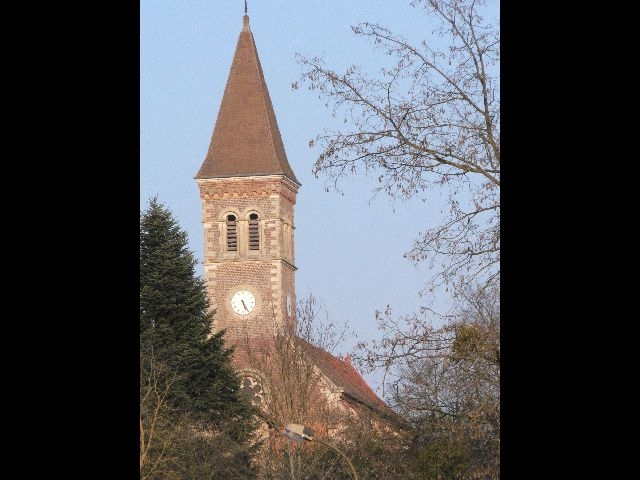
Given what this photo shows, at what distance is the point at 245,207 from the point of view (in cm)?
6606

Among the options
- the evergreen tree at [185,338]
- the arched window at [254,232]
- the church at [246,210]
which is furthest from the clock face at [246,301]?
the evergreen tree at [185,338]

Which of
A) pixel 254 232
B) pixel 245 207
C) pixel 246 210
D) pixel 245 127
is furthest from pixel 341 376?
pixel 245 127

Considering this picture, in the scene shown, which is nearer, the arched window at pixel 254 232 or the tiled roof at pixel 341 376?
the tiled roof at pixel 341 376

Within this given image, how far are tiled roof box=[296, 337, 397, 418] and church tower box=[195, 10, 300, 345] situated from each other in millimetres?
4438

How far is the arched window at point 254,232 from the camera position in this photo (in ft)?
216

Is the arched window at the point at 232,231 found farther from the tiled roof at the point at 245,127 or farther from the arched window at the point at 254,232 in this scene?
the tiled roof at the point at 245,127

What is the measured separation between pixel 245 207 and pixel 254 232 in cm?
130

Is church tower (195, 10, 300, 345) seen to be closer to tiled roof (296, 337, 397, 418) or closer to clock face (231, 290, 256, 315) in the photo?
clock face (231, 290, 256, 315)

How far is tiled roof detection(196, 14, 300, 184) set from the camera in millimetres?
64875

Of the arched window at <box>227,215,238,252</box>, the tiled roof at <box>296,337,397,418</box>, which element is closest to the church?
the arched window at <box>227,215,238,252</box>
